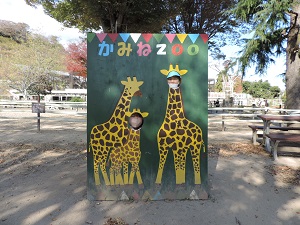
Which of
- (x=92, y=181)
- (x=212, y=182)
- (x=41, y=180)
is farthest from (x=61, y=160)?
(x=212, y=182)

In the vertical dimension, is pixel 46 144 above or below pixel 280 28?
below

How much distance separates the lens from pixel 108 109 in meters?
3.46

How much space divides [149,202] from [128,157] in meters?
0.65

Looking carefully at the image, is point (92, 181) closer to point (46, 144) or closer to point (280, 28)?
point (46, 144)

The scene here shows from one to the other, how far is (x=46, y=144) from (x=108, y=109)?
4.34 meters

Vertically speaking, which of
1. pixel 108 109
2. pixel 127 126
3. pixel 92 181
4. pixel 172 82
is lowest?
pixel 92 181

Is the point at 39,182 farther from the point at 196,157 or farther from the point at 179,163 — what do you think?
the point at 196,157

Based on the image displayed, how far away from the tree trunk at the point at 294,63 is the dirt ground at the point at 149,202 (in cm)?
621

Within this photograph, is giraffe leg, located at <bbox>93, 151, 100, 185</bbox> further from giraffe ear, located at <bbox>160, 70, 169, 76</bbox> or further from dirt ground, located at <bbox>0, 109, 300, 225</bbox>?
giraffe ear, located at <bbox>160, 70, 169, 76</bbox>

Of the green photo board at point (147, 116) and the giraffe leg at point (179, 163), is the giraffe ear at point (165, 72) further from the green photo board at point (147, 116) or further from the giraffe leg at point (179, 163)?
Result: the giraffe leg at point (179, 163)

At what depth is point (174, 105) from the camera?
3471 mm

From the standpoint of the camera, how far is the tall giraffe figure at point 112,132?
344 centimetres

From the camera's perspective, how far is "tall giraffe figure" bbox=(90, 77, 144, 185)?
344 centimetres

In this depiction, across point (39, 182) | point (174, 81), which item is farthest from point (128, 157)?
point (39, 182)
